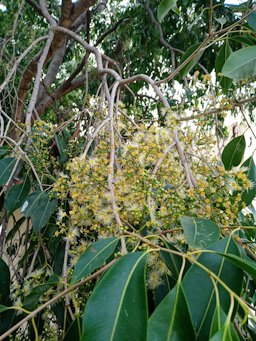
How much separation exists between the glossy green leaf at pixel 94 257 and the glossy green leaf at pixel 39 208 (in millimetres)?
495

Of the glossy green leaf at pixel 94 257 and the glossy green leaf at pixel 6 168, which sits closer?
the glossy green leaf at pixel 94 257

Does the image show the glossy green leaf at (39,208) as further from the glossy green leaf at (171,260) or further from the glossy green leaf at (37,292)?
the glossy green leaf at (171,260)

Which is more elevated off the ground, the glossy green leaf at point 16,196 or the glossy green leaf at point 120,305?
the glossy green leaf at point 16,196

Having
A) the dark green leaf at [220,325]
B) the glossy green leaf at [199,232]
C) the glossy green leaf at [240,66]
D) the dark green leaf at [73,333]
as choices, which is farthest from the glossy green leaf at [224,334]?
the glossy green leaf at [240,66]

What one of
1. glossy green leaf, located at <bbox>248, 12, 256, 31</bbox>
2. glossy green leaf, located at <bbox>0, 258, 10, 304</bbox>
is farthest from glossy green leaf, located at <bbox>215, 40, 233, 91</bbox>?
glossy green leaf, located at <bbox>0, 258, 10, 304</bbox>

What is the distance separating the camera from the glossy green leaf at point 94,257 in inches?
26.6

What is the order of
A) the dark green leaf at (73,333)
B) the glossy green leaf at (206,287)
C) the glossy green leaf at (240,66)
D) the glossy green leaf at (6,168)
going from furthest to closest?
the glossy green leaf at (6,168) → the glossy green leaf at (240,66) → the dark green leaf at (73,333) → the glossy green leaf at (206,287)

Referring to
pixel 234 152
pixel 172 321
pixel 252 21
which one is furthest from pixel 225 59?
pixel 172 321

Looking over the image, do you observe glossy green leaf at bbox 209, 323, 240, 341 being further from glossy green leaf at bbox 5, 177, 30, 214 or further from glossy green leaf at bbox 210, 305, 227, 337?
glossy green leaf at bbox 5, 177, 30, 214

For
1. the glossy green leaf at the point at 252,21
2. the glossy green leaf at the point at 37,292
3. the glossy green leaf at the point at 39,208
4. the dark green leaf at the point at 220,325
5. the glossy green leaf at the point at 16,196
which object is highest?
the glossy green leaf at the point at 252,21

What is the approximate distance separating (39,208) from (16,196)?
15 cm

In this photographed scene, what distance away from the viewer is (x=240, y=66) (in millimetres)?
986

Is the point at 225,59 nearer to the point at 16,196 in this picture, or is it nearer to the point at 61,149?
the point at 61,149

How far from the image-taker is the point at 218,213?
83 cm
